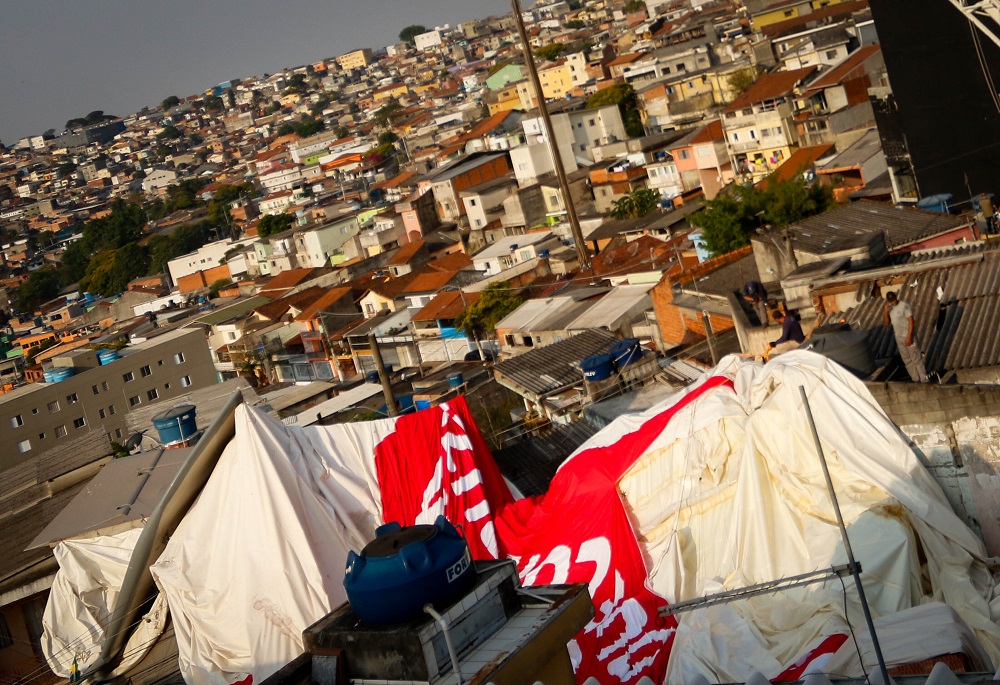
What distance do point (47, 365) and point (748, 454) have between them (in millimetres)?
33280

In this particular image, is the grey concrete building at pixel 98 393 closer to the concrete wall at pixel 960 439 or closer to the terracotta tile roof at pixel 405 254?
the terracotta tile roof at pixel 405 254

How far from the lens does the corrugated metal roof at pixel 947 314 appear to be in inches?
320

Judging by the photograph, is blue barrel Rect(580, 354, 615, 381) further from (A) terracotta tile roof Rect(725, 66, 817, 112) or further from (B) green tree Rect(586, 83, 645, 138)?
(B) green tree Rect(586, 83, 645, 138)

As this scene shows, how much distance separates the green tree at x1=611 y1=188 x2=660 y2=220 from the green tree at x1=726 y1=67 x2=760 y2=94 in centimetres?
985

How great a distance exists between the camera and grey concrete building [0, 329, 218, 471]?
28.8 m

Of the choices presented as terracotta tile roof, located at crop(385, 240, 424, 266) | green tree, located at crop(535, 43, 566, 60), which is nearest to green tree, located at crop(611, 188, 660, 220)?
terracotta tile roof, located at crop(385, 240, 424, 266)

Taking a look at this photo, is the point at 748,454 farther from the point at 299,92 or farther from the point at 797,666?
the point at 299,92

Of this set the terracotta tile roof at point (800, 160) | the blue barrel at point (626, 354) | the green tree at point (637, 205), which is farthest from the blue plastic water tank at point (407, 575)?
the green tree at point (637, 205)

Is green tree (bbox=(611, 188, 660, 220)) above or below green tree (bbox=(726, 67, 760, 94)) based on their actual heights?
below

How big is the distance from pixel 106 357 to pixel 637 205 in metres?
19.1

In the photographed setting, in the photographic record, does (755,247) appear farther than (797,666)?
Yes

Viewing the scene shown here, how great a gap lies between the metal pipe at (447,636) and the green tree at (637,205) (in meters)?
34.3

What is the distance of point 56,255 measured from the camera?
327 ft

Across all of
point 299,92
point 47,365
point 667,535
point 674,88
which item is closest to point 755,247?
point 667,535
